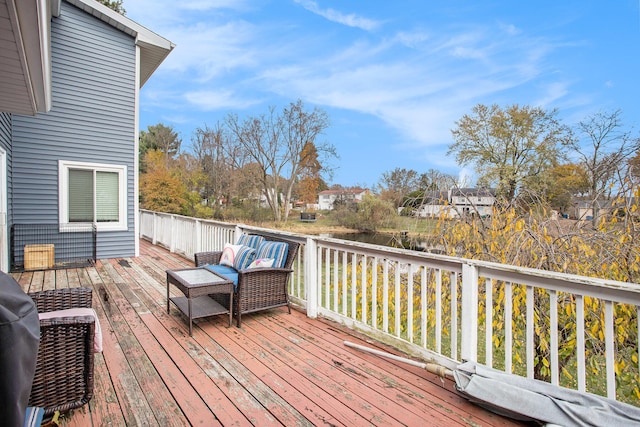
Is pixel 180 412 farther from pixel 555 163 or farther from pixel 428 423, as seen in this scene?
pixel 555 163

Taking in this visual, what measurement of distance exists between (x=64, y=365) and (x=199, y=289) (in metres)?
1.36

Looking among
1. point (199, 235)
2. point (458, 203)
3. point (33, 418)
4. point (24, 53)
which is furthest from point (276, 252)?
point (199, 235)

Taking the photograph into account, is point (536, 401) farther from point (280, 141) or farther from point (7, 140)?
point (280, 141)

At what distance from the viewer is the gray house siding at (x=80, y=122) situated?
6656mm

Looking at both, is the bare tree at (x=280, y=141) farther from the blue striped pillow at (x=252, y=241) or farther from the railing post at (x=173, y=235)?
the blue striped pillow at (x=252, y=241)

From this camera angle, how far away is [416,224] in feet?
15.3

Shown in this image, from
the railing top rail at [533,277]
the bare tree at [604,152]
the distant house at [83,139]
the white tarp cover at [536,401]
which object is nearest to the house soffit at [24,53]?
A: the distant house at [83,139]

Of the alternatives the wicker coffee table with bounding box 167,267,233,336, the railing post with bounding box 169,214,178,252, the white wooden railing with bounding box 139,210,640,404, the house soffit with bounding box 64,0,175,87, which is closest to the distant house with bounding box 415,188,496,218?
the white wooden railing with bounding box 139,210,640,404

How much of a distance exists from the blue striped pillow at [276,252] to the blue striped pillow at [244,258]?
0.09 meters

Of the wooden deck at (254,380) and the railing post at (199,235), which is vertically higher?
the railing post at (199,235)

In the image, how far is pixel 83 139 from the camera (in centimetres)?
717

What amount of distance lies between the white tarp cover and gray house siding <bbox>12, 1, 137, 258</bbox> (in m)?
7.59

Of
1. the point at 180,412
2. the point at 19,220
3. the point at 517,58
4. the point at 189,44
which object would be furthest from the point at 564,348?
the point at 517,58

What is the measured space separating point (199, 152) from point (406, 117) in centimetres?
1433
